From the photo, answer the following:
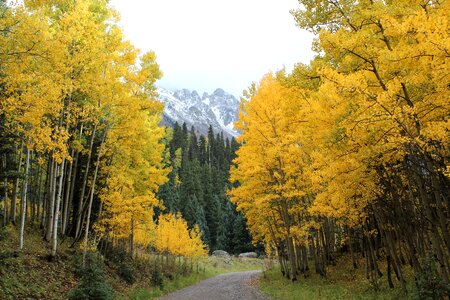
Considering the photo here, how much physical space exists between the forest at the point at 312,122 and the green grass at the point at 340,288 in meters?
0.45

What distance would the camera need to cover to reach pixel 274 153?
559 inches

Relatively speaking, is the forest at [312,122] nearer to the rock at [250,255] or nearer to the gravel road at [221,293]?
the gravel road at [221,293]

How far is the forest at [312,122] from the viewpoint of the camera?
6.63 meters

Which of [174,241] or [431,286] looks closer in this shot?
[431,286]


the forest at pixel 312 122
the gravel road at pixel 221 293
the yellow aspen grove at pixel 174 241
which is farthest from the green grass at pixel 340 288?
the yellow aspen grove at pixel 174 241

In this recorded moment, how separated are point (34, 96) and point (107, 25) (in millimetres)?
8008

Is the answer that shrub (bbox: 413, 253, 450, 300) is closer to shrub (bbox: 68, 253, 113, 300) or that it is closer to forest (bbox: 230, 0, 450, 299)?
forest (bbox: 230, 0, 450, 299)

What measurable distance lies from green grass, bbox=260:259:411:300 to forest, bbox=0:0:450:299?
17.6 inches

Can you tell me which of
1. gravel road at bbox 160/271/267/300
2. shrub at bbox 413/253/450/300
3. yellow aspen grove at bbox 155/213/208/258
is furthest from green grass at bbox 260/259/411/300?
yellow aspen grove at bbox 155/213/208/258

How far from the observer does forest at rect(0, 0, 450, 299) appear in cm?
663

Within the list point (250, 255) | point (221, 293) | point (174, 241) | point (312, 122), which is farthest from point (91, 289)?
point (250, 255)

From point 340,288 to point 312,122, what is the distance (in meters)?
6.65

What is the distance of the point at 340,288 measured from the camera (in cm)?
1252

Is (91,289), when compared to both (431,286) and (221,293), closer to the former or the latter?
(431,286)
